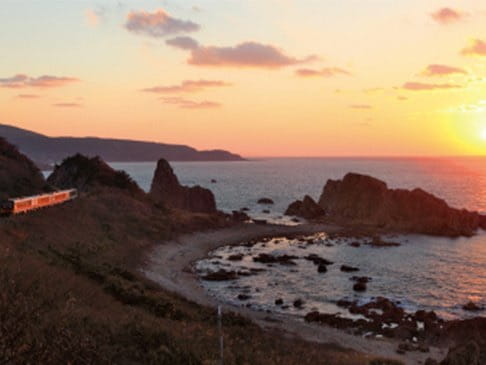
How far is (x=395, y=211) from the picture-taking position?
89.4 meters

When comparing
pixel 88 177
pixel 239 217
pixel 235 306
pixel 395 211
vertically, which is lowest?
pixel 235 306

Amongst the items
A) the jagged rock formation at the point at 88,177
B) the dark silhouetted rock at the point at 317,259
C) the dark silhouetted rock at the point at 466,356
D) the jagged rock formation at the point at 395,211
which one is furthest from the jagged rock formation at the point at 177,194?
the dark silhouetted rock at the point at 466,356

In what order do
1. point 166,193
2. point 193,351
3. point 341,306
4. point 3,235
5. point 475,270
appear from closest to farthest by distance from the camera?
1. point 193,351
2. point 3,235
3. point 341,306
4. point 475,270
5. point 166,193

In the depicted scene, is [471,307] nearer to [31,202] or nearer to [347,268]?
[347,268]

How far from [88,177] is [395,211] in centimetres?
6056

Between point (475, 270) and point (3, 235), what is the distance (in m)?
51.3

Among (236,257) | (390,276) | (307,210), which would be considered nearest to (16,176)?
(236,257)

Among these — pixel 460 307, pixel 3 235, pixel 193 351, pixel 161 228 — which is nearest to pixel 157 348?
pixel 193 351

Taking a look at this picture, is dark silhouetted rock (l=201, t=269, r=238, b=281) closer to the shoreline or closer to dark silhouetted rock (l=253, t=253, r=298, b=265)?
the shoreline

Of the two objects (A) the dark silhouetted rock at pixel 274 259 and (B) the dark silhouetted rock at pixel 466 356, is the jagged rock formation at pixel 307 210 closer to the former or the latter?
(A) the dark silhouetted rock at pixel 274 259

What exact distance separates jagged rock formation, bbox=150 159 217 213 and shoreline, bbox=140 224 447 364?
65.7 ft

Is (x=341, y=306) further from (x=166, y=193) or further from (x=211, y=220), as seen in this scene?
(x=166, y=193)

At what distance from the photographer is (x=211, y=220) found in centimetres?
7994

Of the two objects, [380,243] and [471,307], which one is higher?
[380,243]
